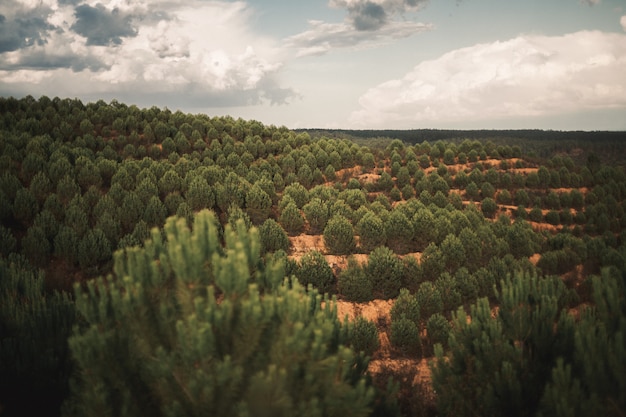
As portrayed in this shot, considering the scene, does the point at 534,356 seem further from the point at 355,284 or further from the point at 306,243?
the point at 306,243

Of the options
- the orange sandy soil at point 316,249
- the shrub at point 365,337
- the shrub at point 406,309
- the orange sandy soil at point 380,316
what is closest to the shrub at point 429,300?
the shrub at point 406,309

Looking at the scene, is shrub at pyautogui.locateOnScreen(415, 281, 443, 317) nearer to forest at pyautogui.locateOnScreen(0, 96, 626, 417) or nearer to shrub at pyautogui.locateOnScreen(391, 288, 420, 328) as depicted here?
forest at pyautogui.locateOnScreen(0, 96, 626, 417)

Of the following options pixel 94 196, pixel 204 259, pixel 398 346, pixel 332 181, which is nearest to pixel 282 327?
pixel 204 259

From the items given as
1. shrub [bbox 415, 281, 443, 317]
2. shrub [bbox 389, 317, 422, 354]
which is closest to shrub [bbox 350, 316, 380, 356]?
shrub [bbox 389, 317, 422, 354]

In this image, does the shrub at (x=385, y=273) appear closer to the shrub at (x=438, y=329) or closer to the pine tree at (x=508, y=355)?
the shrub at (x=438, y=329)

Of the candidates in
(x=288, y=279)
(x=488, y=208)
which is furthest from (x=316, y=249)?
(x=488, y=208)

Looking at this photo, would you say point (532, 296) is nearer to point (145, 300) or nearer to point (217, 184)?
point (145, 300)
